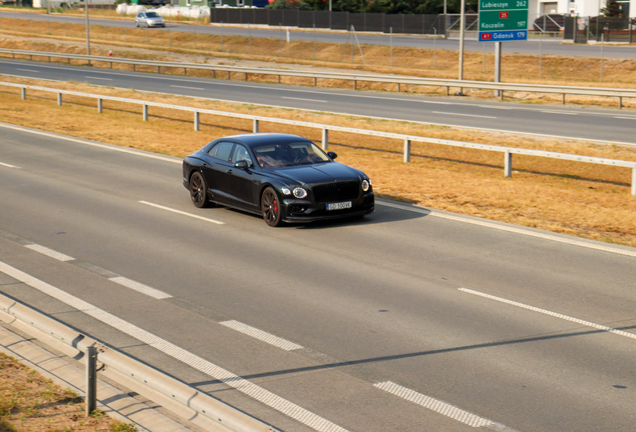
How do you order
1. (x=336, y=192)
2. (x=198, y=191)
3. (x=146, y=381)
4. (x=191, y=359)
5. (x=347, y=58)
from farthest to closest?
(x=347, y=58) → (x=198, y=191) → (x=336, y=192) → (x=191, y=359) → (x=146, y=381)

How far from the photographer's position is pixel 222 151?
557 inches

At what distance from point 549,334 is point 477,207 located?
22.7 ft

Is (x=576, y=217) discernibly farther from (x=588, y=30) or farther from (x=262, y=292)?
(x=588, y=30)

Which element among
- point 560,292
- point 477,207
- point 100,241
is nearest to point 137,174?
point 100,241

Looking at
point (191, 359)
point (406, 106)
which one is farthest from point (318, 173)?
point (406, 106)

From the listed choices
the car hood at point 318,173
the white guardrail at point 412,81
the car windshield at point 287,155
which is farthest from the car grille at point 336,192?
the white guardrail at point 412,81

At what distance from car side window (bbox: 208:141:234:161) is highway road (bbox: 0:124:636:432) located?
106cm

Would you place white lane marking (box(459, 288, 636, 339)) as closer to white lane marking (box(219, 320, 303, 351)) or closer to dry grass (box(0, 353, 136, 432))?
white lane marking (box(219, 320, 303, 351))

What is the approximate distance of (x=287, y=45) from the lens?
6788 centimetres

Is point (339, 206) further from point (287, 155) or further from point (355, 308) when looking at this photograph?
point (355, 308)

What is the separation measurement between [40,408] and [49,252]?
5.73 m

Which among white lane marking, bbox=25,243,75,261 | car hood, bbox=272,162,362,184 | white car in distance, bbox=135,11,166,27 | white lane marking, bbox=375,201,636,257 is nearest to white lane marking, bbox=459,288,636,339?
white lane marking, bbox=375,201,636,257

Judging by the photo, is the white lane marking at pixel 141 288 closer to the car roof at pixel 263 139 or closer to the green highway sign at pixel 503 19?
the car roof at pixel 263 139

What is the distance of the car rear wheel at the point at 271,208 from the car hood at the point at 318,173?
0.36 metres
